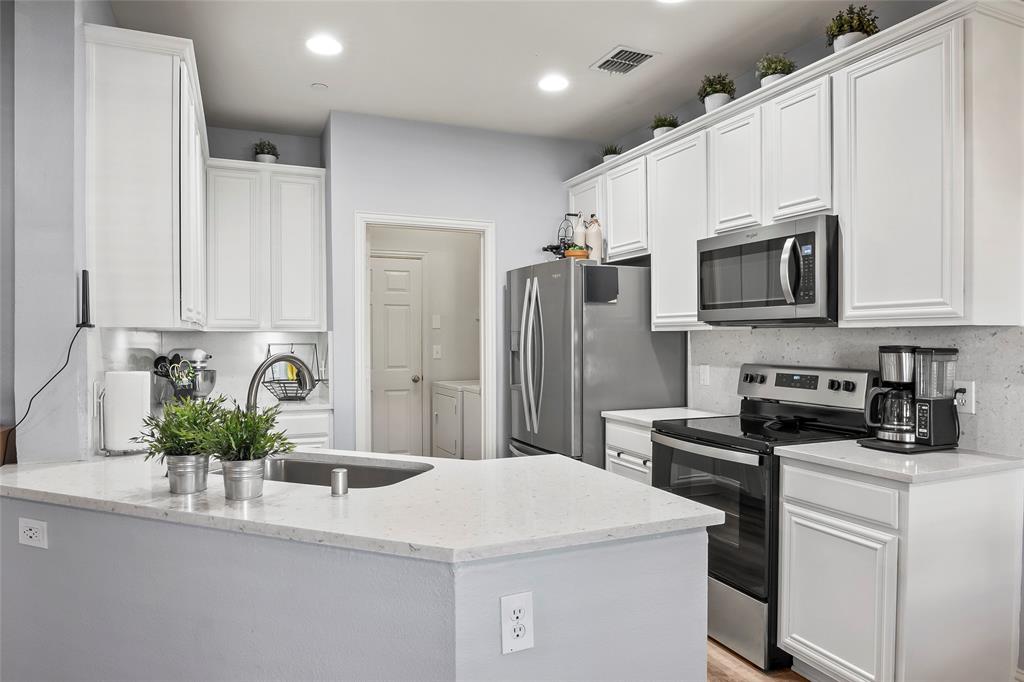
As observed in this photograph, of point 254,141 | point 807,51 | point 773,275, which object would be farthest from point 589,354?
point 254,141

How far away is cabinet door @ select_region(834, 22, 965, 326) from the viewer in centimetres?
206

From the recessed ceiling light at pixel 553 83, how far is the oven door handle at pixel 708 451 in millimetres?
1927

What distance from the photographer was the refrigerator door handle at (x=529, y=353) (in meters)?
3.86

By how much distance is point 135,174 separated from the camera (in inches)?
91.0

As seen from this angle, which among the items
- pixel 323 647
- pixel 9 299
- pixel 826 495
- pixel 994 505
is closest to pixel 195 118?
pixel 9 299

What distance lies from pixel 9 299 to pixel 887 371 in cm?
298

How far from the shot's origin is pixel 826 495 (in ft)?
7.22

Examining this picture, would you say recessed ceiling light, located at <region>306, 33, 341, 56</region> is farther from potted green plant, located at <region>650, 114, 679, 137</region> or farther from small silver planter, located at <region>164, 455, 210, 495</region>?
small silver planter, located at <region>164, 455, 210, 495</region>

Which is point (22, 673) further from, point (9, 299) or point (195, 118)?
point (195, 118)

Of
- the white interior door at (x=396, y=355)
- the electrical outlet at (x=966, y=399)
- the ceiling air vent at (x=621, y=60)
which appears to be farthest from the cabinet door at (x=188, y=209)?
the electrical outlet at (x=966, y=399)

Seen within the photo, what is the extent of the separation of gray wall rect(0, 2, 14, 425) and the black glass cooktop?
251 centimetres

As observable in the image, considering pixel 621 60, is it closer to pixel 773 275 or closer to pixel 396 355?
pixel 773 275

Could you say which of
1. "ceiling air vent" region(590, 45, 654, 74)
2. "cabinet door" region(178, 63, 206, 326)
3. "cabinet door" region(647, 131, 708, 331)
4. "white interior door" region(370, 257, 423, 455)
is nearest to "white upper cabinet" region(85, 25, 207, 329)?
"cabinet door" region(178, 63, 206, 326)

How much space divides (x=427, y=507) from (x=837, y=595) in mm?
1548
